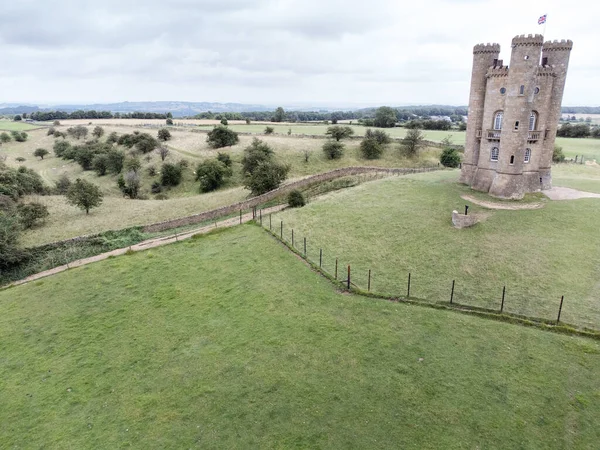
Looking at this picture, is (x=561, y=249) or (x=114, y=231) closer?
(x=561, y=249)

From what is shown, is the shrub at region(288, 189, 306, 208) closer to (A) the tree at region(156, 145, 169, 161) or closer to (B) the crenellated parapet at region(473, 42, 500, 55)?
(B) the crenellated parapet at region(473, 42, 500, 55)

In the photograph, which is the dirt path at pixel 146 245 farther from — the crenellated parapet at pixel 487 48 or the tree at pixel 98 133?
the tree at pixel 98 133

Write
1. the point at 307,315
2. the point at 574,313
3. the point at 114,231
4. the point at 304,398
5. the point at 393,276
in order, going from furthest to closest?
the point at 114,231 < the point at 393,276 < the point at 307,315 < the point at 574,313 < the point at 304,398

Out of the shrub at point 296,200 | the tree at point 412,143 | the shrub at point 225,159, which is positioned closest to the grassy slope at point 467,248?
the shrub at point 296,200

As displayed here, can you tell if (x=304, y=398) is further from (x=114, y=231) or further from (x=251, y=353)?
(x=114, y=231)

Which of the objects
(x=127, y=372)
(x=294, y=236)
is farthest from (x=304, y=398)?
(x=294, y=236)

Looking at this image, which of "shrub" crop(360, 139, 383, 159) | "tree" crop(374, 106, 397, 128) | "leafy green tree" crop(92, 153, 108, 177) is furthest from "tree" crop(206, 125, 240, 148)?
"tree" crop(374, 106, 397, 128)
